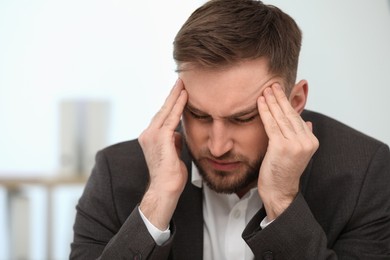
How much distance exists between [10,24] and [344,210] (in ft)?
7.15

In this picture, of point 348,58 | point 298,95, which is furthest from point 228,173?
point 348,58

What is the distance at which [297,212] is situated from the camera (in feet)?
3.97

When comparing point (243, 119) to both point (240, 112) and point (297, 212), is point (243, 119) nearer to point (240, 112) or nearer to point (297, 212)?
point (240, 112)

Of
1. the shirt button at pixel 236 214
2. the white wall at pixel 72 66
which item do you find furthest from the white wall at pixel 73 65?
the shirt button at pixel 236 214

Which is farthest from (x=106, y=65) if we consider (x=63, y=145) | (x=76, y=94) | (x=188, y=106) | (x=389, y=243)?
(x=389, y=243)

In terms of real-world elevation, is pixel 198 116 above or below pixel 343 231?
above

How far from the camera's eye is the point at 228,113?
1214 mm

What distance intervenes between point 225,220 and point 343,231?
314mm

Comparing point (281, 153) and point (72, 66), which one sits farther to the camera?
point (72, 66)

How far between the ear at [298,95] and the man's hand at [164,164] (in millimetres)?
295

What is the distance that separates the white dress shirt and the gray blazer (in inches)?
1.8

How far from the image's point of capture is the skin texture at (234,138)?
4.01ft

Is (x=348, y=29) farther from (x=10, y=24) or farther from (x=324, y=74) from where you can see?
(x=10, y=24)

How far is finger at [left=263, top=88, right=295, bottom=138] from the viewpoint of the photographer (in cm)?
124
